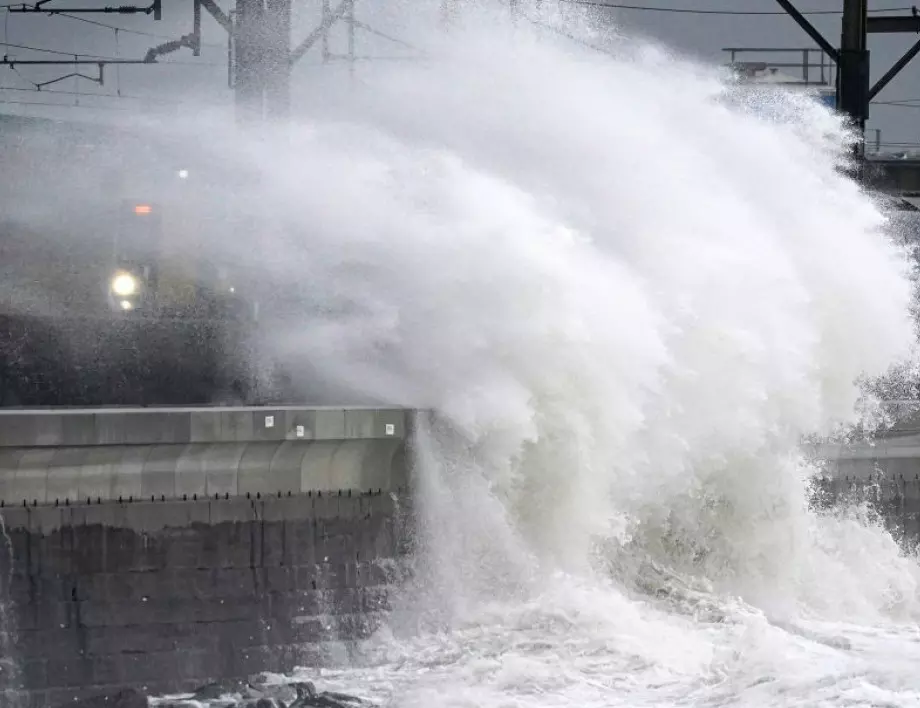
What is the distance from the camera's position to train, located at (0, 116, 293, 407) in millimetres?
14742

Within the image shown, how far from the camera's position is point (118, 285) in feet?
67.8

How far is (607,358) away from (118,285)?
416 inches

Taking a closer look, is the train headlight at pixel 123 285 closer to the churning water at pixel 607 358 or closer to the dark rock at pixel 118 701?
the churning water at pixel 607 358

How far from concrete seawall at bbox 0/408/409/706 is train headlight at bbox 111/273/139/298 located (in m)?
11.0

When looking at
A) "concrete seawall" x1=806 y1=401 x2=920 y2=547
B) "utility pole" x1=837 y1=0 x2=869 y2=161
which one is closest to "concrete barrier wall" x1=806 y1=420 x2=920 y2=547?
"concrete seawall" x1=806 y1=401 x2=920 y2=547

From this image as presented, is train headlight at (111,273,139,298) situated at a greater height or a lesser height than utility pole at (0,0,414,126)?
lesser

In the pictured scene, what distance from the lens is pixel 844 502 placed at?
13.1 m

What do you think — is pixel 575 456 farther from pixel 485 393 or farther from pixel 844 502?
pixel 844 502

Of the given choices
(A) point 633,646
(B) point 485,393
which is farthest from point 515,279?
(A) point 633,646

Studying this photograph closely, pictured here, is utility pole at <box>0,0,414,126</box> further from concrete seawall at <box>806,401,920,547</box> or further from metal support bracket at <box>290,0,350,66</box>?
concrete seawall at <box>806,401,920,547</box>

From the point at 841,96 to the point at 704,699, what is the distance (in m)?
9.46

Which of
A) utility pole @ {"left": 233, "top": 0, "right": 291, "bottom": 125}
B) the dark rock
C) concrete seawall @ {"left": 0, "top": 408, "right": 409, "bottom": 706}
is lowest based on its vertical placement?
the dark rock

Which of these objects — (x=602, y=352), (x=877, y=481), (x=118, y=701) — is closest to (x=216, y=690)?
(x=118, y=701)

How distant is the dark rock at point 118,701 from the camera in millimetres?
9266
